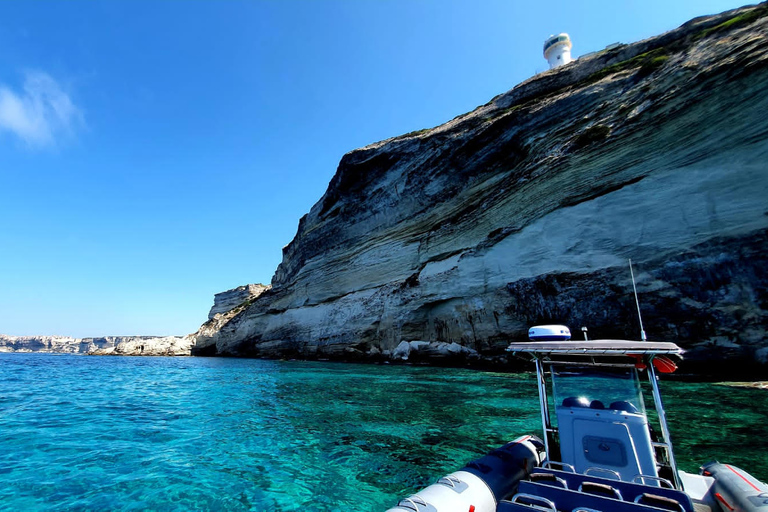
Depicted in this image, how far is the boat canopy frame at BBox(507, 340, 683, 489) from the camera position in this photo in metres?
3.97

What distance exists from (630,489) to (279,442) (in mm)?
6755

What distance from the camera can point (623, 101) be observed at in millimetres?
19453

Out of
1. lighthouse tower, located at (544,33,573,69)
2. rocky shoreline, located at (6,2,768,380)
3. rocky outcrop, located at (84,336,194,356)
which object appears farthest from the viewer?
rocky outcrop, located at (84,336,194,356)

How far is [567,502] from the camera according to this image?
→ 2934mm

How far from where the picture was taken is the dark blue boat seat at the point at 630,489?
2902 millimetres

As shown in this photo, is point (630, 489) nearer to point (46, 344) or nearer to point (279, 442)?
point (279, 442)

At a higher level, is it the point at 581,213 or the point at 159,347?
the point at 581,213

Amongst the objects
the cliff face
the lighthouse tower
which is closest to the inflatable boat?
the cliff face

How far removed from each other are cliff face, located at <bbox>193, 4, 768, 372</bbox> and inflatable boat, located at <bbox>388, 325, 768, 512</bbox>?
44.4ft

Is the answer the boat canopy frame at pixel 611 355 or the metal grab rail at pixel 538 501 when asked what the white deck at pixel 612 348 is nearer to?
the boat canopy frame at pixel 611 355

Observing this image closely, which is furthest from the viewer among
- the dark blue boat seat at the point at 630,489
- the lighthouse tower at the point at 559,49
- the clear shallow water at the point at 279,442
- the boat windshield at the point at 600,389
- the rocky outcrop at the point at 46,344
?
the rocky outcrop at the point at 46,344

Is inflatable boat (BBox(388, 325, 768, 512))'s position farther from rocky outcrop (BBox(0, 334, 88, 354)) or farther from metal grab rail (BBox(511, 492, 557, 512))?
rocky outcrop (BBox(0, 334, 88, 354))

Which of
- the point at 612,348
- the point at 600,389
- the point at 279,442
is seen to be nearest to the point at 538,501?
the point at 612,348

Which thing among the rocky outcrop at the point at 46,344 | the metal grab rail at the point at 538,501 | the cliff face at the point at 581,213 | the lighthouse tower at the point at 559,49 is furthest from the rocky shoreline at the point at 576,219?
the rocky outcrop at the point at 46,344
